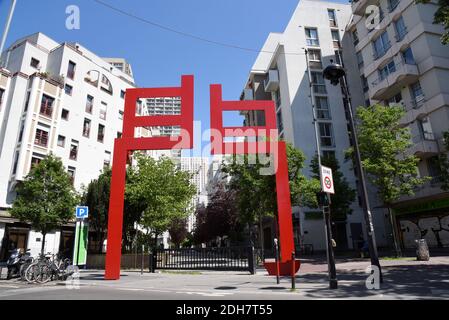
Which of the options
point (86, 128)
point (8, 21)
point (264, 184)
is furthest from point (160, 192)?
point (86, 128)

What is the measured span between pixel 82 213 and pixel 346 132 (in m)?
33.3

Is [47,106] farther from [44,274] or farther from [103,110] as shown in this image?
[44,274]

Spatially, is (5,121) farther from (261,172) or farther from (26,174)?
(261,172)

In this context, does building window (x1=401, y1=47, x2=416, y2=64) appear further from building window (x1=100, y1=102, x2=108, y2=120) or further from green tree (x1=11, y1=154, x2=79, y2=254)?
building window (x1=100, y1=102, x2=108, y2=120)

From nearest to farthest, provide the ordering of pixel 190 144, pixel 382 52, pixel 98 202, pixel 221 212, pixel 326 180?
1. pixel 326 180
2. pixel 190 144
3. pixel 98 202
4. pixel 382 52
5. pixel 221 212

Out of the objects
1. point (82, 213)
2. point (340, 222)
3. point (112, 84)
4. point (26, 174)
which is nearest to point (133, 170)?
point (26, 174)

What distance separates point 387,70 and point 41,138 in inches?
1312

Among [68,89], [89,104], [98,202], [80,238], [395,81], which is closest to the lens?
[80,238]

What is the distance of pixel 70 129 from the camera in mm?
34281

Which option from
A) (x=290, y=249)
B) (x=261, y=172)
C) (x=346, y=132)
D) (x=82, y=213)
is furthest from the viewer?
(x=346, y=132)

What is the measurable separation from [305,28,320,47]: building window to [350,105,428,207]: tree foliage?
2123 cm

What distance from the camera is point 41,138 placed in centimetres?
3047

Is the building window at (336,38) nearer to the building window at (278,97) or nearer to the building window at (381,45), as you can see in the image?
the building window at (381,45)

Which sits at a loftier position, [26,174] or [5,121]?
[5,121]
